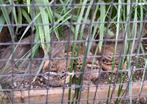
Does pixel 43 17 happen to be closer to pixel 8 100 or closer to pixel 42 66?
pixel 42 66

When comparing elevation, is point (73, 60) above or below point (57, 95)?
above

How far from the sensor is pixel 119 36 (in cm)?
182

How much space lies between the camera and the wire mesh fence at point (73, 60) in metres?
1.65

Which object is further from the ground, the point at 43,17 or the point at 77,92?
the point at 43,17

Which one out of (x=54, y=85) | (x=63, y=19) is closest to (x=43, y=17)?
(x=63, y=19)

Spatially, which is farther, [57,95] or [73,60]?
[57,95]

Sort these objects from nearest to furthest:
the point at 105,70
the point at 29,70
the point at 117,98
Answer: the point at 29,70 < the point at 117,98 < the point at 105,70

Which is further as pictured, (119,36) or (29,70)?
(119,36)

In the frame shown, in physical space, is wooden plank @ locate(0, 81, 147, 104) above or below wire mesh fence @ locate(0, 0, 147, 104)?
below

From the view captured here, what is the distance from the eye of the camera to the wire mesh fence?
1.65 meters

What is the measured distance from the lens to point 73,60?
1.62m

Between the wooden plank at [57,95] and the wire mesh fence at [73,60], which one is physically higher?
the wire mesh fence at [73,60]

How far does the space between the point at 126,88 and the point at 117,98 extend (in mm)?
65

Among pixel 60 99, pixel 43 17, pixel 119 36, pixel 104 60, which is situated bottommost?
pixel 60 99
